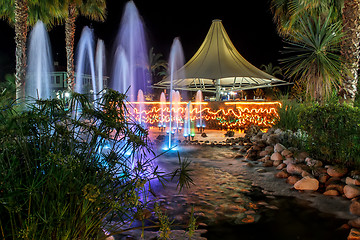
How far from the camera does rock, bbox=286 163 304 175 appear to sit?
6367 mm

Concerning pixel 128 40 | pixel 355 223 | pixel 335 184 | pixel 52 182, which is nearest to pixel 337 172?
pixel 335 184

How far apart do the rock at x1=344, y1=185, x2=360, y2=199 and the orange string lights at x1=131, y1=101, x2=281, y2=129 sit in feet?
30.7

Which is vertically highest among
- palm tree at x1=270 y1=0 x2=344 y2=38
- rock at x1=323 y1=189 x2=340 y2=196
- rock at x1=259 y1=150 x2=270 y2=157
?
palm tree at x1=270 y1=0 x2=344 y2=38

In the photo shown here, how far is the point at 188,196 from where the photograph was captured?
17.4 feet

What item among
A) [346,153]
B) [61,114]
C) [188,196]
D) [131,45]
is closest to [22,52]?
[131,45]

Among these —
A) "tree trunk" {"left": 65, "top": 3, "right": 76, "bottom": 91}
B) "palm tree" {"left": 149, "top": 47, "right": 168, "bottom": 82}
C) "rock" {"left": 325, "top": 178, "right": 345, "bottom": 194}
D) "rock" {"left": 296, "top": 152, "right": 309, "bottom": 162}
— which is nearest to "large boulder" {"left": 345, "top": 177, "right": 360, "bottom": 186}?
"rock" {"left": 325, "top": 178, "right": 345, "bottom": 194}

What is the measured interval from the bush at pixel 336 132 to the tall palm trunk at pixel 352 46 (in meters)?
1.71

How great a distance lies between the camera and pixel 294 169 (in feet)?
21.3

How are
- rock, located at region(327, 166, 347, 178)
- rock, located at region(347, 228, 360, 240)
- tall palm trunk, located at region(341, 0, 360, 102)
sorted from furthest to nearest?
tall palm trunk, located at region(341, 0, 360, 102) < rock, located at region(327, 166, 347, 178) < rock, located at region(347, 228, 360, 240)

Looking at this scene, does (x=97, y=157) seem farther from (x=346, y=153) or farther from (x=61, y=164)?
(x=346, y=153)

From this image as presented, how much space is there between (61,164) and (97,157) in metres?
0.64

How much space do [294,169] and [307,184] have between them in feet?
2.81

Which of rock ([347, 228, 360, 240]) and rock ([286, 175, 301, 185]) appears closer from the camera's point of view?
rock ([347, 228, 360, 240])

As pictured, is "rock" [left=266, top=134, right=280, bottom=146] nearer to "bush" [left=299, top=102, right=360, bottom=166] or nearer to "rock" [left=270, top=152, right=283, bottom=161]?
"rock" [left=270, top=152, right=283, bottom=161]
